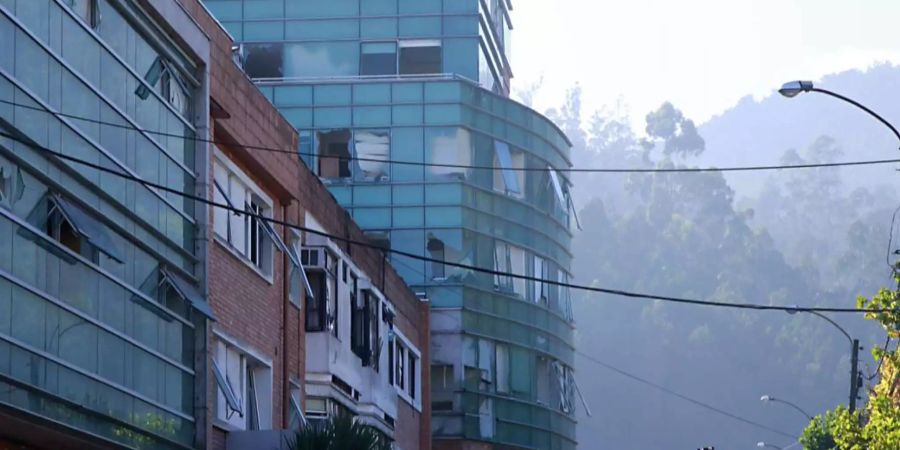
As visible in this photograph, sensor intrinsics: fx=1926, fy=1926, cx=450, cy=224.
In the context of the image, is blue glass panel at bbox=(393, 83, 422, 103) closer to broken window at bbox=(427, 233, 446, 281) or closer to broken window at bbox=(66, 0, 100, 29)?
broken window at bbox=(427, 233, 446, 281)

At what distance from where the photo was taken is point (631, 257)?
18325cm

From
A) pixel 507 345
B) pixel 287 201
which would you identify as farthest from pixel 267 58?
pixel 287 201

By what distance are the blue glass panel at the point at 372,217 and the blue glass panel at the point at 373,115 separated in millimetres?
2386

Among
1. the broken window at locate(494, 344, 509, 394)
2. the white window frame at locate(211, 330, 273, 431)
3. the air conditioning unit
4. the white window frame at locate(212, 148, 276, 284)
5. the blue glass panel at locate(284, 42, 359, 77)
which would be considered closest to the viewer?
the white window frame at locate(211, 330, 273, 431)

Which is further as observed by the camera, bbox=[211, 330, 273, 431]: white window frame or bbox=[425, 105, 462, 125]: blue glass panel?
bbox=[425, 105, 462, 125]: blue glass panel

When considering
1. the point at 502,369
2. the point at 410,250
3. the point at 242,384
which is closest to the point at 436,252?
the point at 410,250

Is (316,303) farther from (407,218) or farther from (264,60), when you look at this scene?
(264,60)

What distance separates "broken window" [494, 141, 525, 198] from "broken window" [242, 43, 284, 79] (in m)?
6.61

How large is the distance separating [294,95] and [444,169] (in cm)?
460

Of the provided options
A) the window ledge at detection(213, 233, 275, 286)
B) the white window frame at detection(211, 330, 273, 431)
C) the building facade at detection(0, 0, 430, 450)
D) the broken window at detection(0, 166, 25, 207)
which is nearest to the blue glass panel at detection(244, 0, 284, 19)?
the building facade at detection(0, 0, 430, 450)

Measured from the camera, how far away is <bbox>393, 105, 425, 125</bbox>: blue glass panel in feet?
173

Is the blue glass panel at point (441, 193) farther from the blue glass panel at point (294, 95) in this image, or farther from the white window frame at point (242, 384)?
the white window frame at point (242, 384)

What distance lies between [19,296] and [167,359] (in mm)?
5144

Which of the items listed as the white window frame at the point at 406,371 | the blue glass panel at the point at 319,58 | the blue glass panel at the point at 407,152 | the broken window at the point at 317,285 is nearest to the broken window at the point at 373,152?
the blue glass panel at the point at 407,152
